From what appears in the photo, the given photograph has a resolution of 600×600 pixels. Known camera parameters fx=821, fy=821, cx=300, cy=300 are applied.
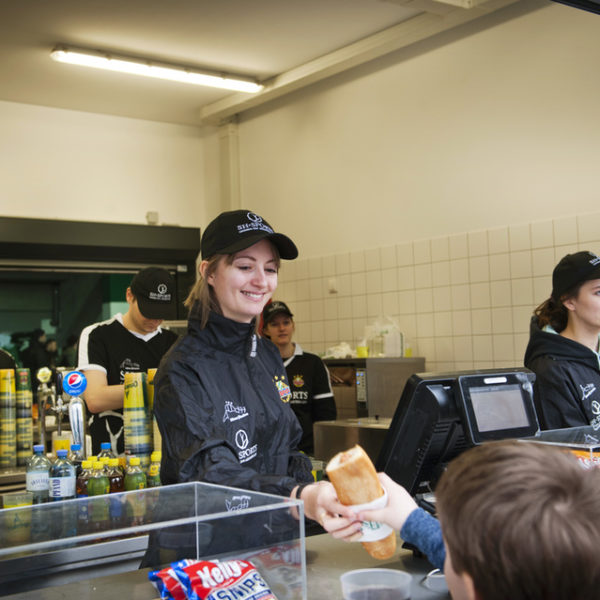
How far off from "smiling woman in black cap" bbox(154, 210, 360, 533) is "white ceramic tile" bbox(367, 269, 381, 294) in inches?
153

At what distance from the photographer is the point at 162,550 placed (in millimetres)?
1371

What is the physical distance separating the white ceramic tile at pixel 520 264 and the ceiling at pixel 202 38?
151 centimetres

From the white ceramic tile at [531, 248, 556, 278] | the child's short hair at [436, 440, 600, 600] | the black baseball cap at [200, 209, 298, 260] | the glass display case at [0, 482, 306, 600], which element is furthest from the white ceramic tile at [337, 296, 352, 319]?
the child's short hair at [436, 440, 600, 600]

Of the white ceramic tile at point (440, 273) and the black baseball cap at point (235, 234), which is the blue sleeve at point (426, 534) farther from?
the white ceramic tile at point (440, 273)

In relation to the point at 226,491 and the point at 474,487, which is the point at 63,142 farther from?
the point at 474,487

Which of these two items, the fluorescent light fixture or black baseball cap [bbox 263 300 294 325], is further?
the fluorescent light fixture

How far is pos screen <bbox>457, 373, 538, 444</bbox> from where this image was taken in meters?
1.64

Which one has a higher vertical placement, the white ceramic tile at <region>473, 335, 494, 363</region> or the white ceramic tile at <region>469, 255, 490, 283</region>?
the white ceramic tile at <region>469, 255, 490, 283</region>

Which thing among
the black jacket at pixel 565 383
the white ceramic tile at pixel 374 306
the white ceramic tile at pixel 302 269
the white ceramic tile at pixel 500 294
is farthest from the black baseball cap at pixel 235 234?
the white ceramic tile at pixel 302 269

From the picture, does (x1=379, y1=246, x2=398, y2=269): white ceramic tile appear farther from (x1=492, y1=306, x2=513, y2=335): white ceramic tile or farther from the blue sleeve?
the blue sleeve

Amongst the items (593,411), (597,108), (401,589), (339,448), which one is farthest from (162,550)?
(597,108)

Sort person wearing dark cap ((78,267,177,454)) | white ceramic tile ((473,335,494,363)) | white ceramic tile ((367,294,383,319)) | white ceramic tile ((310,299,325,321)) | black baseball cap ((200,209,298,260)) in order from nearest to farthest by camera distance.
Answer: black baseball cap ((200,209,298,260)) → person wearing dark cap ((78,267,177,454)) → white ceramic tile ((473,335,494,363)) → white ceramic tile ((367,294,383,319)) → white ceramic tile ((310,299,325,321))

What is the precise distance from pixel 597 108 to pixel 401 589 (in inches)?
156

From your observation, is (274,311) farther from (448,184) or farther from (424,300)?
(448,184)
